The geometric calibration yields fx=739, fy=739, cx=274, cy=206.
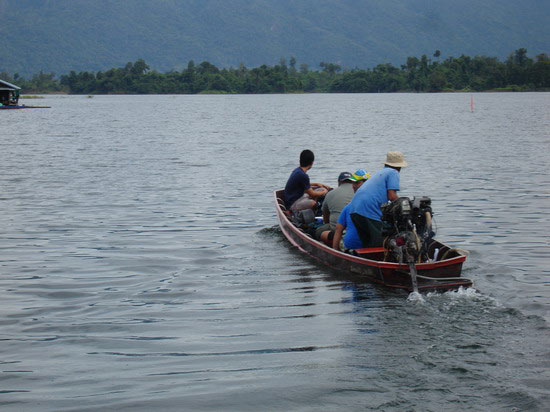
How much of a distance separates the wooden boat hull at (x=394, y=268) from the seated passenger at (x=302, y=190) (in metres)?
2.30

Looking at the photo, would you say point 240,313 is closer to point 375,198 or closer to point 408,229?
point 408,229

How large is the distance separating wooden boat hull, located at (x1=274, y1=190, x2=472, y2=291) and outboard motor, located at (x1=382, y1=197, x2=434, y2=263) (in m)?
0.24

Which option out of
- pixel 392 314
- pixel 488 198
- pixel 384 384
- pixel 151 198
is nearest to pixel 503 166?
pixel 488 198

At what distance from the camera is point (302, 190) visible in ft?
54.9

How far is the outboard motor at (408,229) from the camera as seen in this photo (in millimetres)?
11312

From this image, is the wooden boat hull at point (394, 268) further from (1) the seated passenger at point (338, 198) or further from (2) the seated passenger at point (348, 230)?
(1) the seated passenger at point (338, 198)

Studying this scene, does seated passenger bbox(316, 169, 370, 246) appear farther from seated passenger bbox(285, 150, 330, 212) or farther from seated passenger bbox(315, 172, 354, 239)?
seated passenger bbox(285, 150, 330, 212)

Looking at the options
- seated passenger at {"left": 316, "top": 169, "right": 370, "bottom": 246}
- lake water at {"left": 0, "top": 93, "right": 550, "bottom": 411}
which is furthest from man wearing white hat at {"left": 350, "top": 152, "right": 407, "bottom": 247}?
seated passenger at {"left": 316, "top": 169, "right": 370, "bottom": 246}

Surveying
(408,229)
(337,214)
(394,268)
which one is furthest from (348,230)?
(408,229)

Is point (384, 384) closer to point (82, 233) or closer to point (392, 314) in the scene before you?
point (392, 314)

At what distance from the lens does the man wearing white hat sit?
39.7 feet

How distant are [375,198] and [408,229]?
100 cm

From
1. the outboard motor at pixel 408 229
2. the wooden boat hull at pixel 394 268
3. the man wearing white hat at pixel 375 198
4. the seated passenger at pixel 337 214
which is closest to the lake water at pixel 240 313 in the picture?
the wooden boat hull at pixel 394 268

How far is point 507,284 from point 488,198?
11.0m
